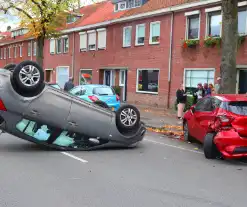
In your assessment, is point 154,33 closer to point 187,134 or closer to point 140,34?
point 140,34

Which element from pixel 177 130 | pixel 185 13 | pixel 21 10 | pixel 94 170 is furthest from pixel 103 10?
pixel 94 170

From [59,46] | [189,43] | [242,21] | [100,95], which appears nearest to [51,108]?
[100,95]

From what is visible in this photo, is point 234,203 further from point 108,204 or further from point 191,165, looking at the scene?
point 191,165

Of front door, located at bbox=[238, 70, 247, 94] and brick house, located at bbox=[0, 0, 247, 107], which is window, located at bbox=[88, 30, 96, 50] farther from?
front door, located at bbox=[238, 70, 247, 94]

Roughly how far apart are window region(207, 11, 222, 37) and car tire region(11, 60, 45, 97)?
13.9 m

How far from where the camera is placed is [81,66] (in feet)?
109

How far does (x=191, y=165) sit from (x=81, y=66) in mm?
26181

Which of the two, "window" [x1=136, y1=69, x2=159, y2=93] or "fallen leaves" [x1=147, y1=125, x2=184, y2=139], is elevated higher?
"window" [x1=136, y1=69, x2=159, y2=93]

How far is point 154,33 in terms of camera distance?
81.5 ft

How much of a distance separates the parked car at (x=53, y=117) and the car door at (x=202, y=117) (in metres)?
1.62

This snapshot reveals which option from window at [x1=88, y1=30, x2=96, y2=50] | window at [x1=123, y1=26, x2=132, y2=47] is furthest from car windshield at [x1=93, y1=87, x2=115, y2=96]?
window at [x1=88, y1=30, x2=96, y2=50]

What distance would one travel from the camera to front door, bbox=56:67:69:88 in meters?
36.1

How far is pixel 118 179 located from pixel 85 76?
2692 cm

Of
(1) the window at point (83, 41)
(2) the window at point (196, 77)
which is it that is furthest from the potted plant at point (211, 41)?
(1) the window at point (83, 41)
